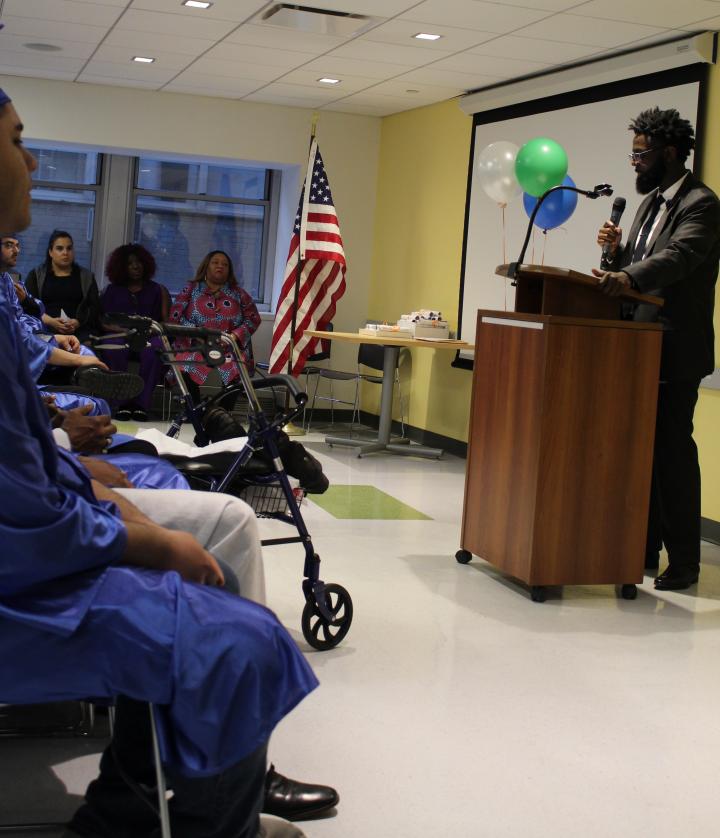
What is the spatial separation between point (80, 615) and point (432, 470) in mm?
5824

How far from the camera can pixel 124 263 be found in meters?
9.10

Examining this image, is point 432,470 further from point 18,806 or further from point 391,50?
point 18,806

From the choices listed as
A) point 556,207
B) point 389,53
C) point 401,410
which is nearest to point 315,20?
point 389,53

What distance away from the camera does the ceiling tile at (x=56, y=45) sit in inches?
292

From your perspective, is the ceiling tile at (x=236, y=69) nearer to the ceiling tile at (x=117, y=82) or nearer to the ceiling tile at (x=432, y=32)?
the ceiling tile at (x=117, y=82)

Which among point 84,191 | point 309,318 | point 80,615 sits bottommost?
point 80,615

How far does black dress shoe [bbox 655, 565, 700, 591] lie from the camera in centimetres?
441

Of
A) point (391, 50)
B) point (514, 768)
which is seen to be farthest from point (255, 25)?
point (514, 768)

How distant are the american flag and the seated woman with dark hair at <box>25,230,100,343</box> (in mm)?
1471

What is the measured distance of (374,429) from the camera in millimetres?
9383

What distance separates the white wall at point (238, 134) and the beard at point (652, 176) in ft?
17.9

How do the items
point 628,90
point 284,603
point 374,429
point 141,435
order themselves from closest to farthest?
point 141,435
point 284,603
point 628,90
point 374,429

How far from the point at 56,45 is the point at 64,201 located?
259 centimetres

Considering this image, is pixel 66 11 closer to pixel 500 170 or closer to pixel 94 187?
pixel 500 170
